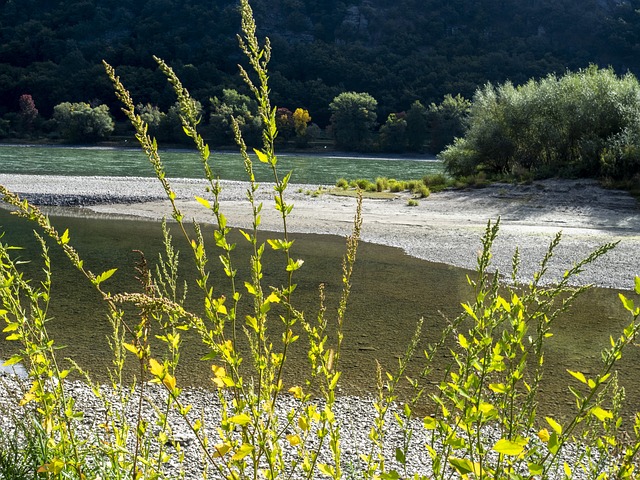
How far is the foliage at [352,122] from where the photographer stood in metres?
78.7

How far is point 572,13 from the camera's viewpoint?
123 m

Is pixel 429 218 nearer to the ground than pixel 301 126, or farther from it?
nearer to the ground

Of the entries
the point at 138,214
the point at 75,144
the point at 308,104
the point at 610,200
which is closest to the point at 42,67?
the point at 75,144

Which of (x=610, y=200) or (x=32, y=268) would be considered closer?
(x=32, y=268)

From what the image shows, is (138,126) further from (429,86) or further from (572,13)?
(572,13)

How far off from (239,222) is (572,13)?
406 feet

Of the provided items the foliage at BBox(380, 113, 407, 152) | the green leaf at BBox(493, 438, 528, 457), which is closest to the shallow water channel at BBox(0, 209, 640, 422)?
the green leaf at BBox(493, 438, 528, 457)

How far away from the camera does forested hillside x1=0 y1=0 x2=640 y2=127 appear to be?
94500 mm

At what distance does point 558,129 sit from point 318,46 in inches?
3594

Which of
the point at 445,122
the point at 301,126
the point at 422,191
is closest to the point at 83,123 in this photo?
the point at 301,126

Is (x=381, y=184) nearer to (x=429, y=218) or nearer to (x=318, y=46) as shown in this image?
(x=429, y=218)

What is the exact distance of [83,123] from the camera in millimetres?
76250

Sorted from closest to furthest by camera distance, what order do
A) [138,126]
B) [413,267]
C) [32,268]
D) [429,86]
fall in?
[138,126], [32,268], [413,267], [429,86]

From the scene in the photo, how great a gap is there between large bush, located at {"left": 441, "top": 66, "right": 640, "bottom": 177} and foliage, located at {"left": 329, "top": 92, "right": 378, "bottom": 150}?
4613 cm
